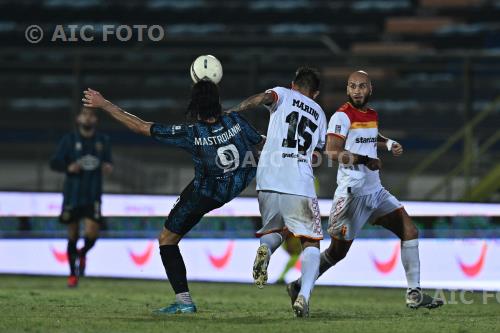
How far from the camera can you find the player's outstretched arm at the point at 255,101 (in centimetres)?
916

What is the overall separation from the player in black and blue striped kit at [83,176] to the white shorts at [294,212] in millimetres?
5704

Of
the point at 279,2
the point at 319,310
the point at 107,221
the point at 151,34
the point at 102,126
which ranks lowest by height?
the point at 319,310

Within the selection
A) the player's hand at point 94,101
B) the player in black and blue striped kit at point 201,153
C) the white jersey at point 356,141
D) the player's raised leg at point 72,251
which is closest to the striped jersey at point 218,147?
the player in black and blue striped kit at point 201,153

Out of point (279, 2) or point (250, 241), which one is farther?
point (279, 2)

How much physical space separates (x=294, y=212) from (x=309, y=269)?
1.65 feet

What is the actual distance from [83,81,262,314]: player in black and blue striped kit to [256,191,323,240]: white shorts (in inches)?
12.5

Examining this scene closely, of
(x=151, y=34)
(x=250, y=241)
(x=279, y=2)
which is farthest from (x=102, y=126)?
(x=279, y=2)

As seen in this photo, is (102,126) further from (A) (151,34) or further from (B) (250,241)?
Result: (A) (151,34)

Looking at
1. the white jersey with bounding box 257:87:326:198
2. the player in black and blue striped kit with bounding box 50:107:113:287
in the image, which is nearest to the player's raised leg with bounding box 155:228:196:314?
the white jersey with bounding box 257:87:326:198

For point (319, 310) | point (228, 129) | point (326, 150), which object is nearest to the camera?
point (228, 129)

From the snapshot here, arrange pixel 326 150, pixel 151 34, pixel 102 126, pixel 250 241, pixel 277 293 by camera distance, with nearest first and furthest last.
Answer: pixel 326 150 < pixel 277 293 < pixel 250 241 < pixel 102 126 < pixel 151 34

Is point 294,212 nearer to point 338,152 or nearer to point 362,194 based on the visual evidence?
point 338,152

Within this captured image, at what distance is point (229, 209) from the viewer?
15461 millimetres

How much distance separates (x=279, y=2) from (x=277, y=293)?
1824cm
